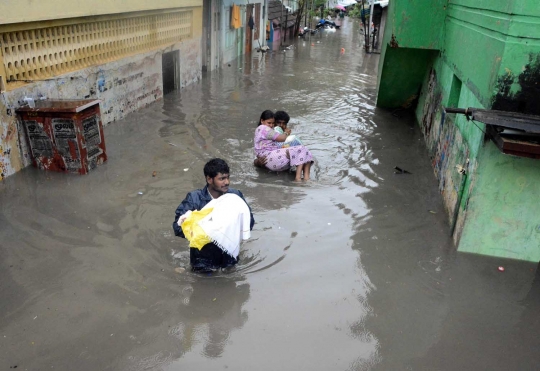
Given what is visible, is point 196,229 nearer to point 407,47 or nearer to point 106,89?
point 106,89

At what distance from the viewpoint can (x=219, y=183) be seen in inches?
158

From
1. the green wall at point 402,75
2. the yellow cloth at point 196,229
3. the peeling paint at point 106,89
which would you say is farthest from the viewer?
the green wall at point 402,75

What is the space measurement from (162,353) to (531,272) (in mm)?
3672

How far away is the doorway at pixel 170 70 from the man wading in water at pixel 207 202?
322 inches

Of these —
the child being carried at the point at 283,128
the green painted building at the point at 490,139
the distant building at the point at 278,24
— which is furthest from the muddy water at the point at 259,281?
the distant building at the point at 278,24

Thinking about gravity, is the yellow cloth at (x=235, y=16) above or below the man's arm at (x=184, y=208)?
above

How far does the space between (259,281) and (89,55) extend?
5.85 m

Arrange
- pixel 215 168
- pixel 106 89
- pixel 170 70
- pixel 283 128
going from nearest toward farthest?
1. pixel 215 168
2. pixel 283 128
3. pixel 106 89
4. pixel 170 70

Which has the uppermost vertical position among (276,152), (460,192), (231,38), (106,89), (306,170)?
(231,38)

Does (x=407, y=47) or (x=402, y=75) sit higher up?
(x=407, y=47)

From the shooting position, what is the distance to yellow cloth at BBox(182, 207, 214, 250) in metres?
3.83

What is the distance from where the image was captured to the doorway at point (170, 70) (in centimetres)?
1177

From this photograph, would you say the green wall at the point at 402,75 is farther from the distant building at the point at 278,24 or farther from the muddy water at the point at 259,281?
the distant building at the point at 278,24

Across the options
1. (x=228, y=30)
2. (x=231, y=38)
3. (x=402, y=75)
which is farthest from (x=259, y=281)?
Answer: (x=231, y=38)
